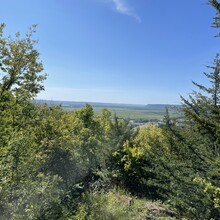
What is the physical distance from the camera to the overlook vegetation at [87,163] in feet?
16.9

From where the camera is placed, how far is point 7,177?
15.3 ft

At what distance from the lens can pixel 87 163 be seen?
11461 millimetres

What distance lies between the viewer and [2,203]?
488 centimetres

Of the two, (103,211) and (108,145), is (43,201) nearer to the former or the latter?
(103,211)

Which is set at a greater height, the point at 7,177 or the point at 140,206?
the point at 7,177

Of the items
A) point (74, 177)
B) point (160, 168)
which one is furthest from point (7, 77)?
point (160, 168)

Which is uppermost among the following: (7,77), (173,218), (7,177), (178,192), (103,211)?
(7,77)

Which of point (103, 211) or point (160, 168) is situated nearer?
point (103, 211)

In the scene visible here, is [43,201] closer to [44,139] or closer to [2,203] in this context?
[2,203]

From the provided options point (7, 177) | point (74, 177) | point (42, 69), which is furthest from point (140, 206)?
point (42, 69)

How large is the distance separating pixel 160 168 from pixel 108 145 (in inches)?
242

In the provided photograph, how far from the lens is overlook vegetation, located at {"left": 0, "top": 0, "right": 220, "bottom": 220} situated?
5152 mm

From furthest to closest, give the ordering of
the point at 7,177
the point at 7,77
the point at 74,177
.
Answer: the point at 74,177
the point at 7,77
the point at 7,177

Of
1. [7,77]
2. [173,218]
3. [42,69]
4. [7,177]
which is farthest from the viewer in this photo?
[42,69]
